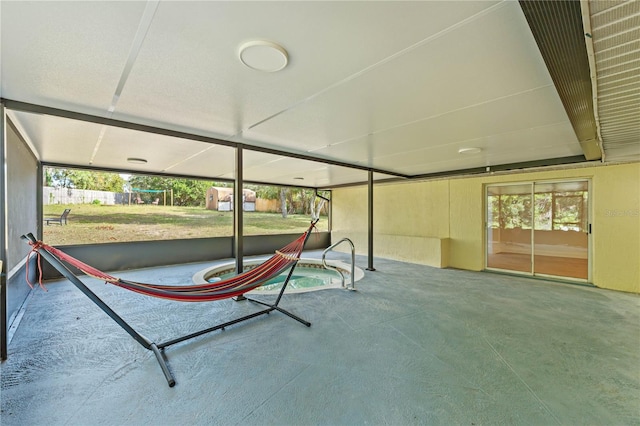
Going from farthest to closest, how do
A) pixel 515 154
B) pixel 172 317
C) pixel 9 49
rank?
pixel 515 154 < pixel 172 317 < pixel 9 49

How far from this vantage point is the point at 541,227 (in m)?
6.84

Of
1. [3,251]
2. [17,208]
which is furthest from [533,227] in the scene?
[17,208]

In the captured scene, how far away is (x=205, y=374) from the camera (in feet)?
6.37

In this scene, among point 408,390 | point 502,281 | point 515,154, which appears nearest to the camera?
point 408,390

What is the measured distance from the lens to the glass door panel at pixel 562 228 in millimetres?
5277

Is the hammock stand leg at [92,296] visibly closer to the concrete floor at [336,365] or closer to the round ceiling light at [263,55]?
the concrete floor at [336,365]

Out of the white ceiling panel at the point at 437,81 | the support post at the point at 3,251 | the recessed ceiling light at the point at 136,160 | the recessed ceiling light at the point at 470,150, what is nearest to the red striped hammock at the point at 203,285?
the support post at the point at 3,251

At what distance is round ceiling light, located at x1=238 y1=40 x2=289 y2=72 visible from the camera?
1545 mm

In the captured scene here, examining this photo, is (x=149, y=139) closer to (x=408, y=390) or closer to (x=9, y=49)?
(x=9, y=49)

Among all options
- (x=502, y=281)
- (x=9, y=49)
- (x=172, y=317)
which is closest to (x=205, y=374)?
(x=172, y=317)

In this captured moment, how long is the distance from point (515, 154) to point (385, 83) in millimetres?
3504

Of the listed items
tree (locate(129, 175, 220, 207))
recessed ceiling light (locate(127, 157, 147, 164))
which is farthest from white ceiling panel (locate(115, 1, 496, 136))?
tree (locate(129, 175, 220, 207))

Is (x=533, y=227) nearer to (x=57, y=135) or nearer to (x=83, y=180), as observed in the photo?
(x=57, y=135)

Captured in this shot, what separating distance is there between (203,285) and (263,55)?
2.03m
